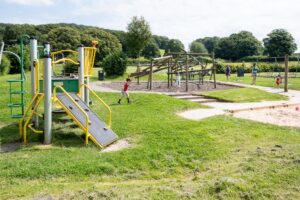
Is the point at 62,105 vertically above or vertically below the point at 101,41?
below

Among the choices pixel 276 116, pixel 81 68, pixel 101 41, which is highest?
pixel 101 41

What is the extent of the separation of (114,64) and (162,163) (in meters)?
21.4

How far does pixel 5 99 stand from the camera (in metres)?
15.2

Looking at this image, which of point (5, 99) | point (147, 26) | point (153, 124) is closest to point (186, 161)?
point (153, 124)

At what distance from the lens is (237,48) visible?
96.1m

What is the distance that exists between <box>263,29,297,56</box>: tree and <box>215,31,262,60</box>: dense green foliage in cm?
1513

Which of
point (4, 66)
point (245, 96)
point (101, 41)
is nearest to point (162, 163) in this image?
point (245, 96)

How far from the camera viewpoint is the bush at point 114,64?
2809cm

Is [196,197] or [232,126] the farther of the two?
[232,126]

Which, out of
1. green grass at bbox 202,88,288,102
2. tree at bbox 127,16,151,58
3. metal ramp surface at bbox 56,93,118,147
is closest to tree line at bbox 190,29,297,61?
tree at bbox 127,16,151,58

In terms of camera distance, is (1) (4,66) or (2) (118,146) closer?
(2) (118,146)

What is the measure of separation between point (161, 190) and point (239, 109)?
8720mm

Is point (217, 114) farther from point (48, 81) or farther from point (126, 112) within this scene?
point (48, 81)

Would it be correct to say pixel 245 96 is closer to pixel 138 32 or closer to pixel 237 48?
pixel 138 32
